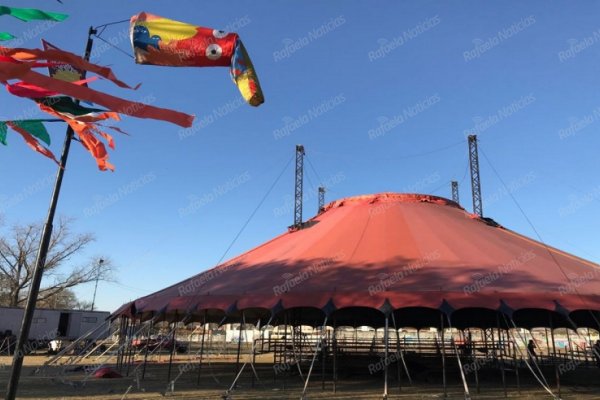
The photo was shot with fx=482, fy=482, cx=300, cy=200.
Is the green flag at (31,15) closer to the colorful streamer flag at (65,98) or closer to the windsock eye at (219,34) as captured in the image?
the colorful streamer flag at (65,98)

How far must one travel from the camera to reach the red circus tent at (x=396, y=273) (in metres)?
8.78

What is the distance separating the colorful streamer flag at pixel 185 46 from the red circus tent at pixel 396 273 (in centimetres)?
483

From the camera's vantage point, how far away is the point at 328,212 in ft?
48.4

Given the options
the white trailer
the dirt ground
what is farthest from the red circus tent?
the white trailer

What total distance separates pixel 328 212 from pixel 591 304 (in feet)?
24.9

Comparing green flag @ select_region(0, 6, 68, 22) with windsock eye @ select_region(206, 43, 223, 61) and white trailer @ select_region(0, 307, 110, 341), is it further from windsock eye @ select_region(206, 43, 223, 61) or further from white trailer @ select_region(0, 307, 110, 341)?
white trailer @ select_region(0, 307, 110, 341)

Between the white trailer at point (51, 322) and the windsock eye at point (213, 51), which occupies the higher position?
the windsock eye at point (213, 51)

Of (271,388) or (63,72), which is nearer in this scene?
(63,72)

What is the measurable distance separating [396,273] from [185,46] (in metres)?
5.97

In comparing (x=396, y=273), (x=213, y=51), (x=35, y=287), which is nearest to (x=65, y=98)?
(x=213, y=51)

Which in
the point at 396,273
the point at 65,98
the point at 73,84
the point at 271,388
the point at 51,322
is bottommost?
the point at 271,388

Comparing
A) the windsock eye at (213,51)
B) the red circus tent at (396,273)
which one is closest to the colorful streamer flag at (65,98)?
the windsock eye at (213,51)

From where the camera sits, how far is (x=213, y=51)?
5.72 m

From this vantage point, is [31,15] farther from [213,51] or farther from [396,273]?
[396,273]
